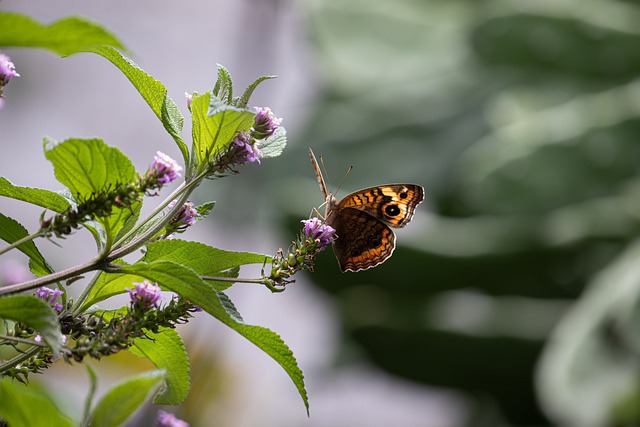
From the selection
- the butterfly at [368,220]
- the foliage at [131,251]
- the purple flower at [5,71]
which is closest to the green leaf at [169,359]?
the foliage at [131,251]

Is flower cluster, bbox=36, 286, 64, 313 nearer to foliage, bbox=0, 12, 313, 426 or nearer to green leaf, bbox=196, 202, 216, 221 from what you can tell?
foliage, bbox=0, 12, 313, 426

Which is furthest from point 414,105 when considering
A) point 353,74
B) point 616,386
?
point 616,386

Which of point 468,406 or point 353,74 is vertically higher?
point 353,74

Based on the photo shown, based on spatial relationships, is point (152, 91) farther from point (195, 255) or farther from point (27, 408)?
point (27, 408)

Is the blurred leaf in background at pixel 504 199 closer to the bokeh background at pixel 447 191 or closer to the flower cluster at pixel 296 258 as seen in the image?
the bokeh background at pixel 447 191

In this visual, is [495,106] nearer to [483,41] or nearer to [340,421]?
[483,41]

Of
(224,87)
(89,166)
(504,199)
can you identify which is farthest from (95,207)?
(504,199)
